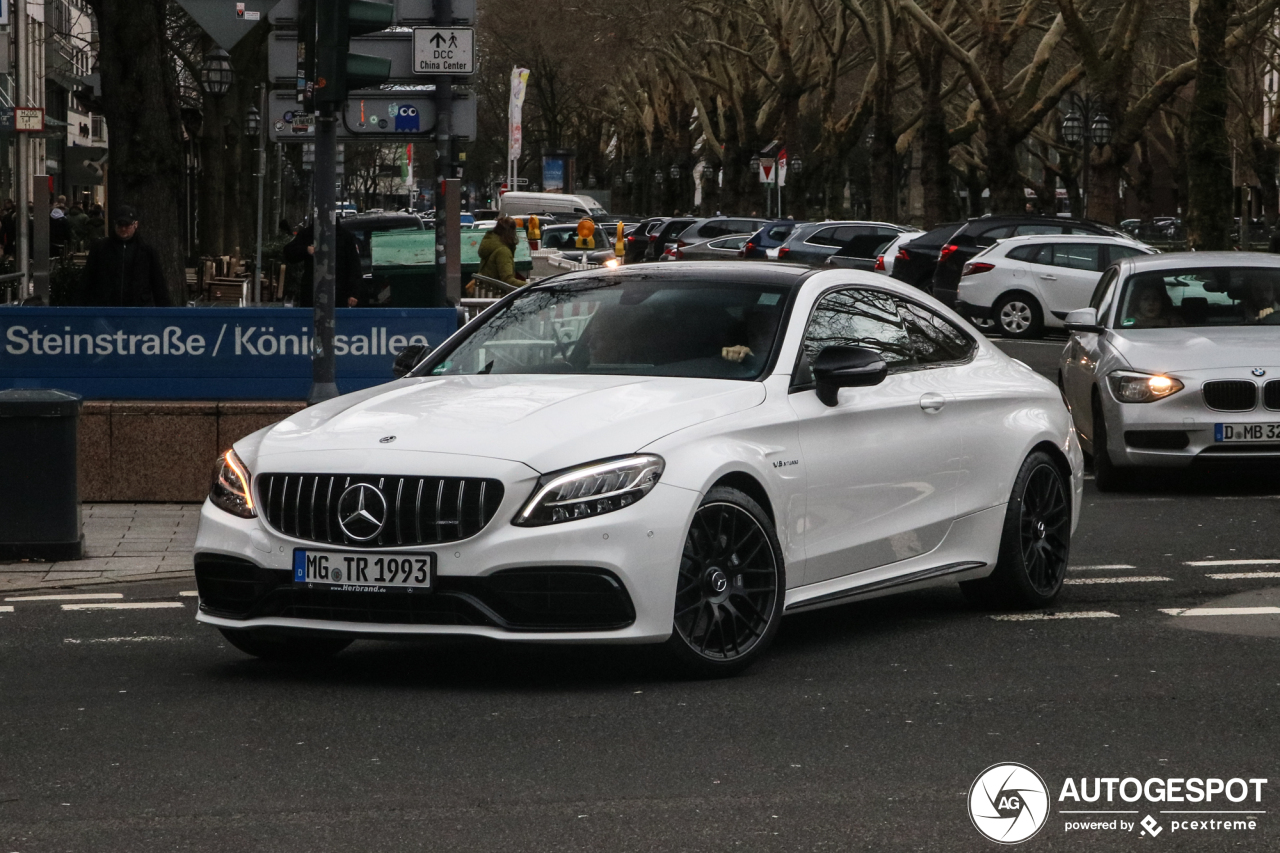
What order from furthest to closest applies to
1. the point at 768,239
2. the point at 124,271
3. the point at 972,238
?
the point at 768,239 → the point at 972,238 → the point at 124,271

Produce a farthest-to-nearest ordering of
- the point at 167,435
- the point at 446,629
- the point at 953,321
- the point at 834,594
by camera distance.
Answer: the point at 167,435 → the point at 953,321 → the point at 834,594 → the point at 446,629

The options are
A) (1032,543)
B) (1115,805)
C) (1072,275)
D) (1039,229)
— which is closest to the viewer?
(1115,805)

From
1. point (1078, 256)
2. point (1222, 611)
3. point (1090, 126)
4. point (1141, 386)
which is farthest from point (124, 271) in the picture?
point (1090, 126)

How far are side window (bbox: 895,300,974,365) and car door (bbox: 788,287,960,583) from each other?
5 centimetres

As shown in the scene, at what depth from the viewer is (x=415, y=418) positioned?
23.1 feet

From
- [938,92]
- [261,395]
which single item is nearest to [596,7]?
[938,92]

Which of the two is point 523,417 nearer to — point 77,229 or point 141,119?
point 141,119

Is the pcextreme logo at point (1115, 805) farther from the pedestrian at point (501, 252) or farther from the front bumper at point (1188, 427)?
the pedestrian at point (501, 252)

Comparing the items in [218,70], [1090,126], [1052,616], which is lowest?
[1052,616]

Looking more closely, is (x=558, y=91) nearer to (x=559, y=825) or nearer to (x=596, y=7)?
(x=596, y=7)

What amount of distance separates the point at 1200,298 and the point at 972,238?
2014 cm

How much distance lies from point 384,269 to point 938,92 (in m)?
27.1

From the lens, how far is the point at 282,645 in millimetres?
7512

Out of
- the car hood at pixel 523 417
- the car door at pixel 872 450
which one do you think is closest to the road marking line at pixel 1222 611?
the car door at pixel 872 450
